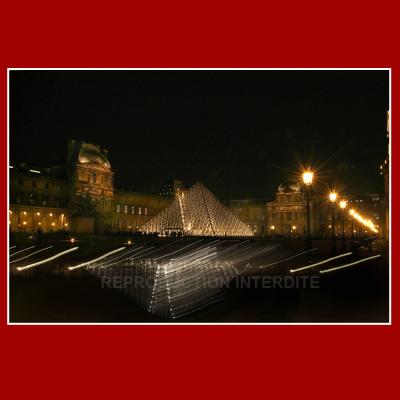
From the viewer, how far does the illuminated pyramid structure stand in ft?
131

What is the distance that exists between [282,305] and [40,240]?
2216 centimetres

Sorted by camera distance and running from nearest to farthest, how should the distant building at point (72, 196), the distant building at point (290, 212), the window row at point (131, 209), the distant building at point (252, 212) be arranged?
the distant building at point (72, 196)
the window row at point (131, 209)
the distant building at point (290, 212)
the distant building at point (252, 212)

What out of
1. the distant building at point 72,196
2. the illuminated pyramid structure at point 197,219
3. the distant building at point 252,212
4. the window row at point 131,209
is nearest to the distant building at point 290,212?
the distant building at point 252,212

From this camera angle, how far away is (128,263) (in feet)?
62.2

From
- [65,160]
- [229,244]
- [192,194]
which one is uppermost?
[65,160]

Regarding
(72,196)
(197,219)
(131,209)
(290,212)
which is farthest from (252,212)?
(197,219)

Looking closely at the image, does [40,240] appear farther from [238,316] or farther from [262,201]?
[262,201]

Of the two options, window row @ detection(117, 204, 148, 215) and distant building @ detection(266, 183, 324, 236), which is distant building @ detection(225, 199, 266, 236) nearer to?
distant building @ detection(266, 183, 324, 236)

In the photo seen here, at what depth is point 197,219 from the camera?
41000 mm

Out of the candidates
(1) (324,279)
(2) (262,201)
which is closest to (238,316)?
(1) (324,279)

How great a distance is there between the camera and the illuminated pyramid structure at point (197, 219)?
131 ft

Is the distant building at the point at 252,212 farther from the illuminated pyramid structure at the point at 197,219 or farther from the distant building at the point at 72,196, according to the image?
the illuminated pyramid structure at the point at 197,219

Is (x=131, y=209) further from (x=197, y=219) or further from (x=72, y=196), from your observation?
(x=197, y=219)

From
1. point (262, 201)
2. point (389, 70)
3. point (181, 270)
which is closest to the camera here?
point (389, 70)
